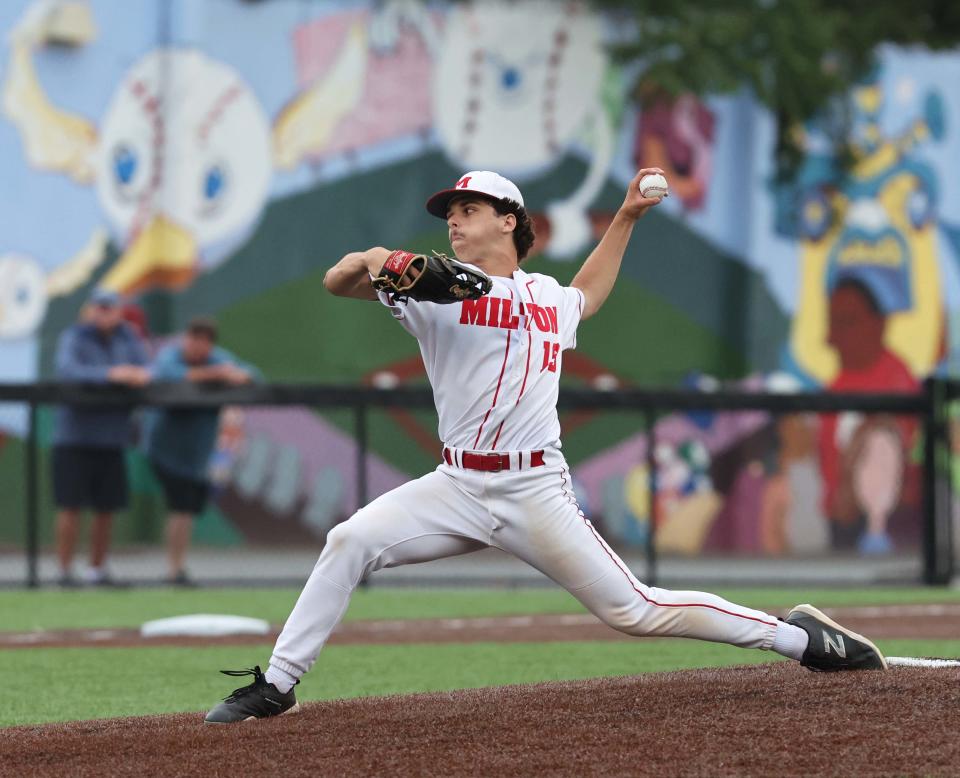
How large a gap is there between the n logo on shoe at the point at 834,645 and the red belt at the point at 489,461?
1287 mm

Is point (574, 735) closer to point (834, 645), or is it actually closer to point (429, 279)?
point (834, 645)

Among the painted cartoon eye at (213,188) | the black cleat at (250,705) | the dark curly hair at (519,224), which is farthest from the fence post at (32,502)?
the dark curly hair at (519,224)

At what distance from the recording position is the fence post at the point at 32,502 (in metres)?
12.0

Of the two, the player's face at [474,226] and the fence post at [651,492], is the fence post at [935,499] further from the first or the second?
the player's face at [474,226]

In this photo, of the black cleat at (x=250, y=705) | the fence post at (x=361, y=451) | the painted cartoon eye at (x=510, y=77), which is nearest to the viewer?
the black cleat at (x=250, y=705)

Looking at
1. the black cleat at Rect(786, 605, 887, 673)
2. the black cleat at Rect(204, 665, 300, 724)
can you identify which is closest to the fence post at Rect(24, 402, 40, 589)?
the black cleat at Rect(204, 665, 300, 724)

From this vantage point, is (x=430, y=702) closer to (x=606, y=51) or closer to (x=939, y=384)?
(x=939, y=384)

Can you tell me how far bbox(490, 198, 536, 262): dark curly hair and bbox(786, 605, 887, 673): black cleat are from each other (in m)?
1.67

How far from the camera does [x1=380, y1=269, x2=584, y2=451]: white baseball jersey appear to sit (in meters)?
5.58

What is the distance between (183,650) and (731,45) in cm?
1043

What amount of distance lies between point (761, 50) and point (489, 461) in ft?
41.0

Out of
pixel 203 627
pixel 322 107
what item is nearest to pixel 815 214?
pixel 322 107

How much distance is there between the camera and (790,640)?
5867mm

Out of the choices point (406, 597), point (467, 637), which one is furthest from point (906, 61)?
point (467, 637)
